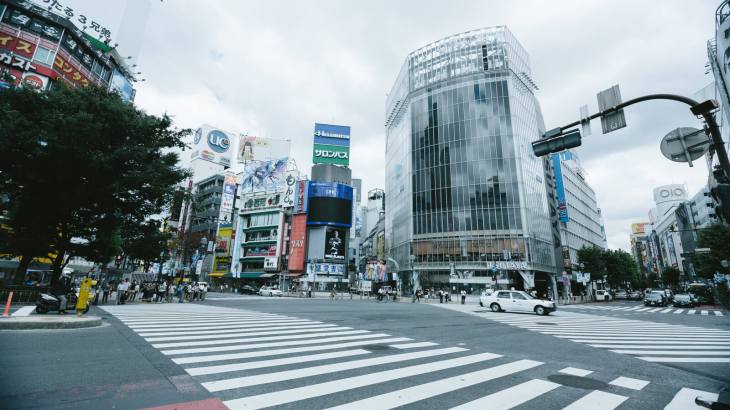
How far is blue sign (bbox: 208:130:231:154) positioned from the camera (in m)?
93.4

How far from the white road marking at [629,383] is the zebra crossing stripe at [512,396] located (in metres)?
1.22

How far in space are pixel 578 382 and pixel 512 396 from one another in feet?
5.99

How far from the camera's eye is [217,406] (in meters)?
3.97

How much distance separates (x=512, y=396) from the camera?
4.79 metres

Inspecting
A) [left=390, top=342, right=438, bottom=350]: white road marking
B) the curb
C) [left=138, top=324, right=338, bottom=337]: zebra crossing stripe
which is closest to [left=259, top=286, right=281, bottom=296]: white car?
[left=138, top=324, right=338, bottom=337]: zebra crossing stripe

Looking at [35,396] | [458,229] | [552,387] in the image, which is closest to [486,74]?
[458,229]

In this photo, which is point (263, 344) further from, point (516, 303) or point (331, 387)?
point (516, 303)

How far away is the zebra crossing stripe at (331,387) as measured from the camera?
4133 mm

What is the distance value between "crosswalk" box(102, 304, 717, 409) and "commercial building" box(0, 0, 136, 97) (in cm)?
3795

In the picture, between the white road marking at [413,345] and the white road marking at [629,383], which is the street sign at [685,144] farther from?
the white road marking at [413,345]

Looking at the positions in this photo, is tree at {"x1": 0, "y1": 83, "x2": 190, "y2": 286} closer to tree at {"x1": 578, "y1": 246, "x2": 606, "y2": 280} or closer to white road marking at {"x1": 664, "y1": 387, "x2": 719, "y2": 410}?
white road marking at {"x1": 664, "y1": 387, "x2": 719, "y2": 410}

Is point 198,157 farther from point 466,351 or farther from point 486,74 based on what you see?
point 466,351

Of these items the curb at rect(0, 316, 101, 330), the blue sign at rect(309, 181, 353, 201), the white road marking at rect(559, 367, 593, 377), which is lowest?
the white road marking at rect(559, 367, 593, 377)

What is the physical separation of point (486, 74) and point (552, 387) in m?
57.7
